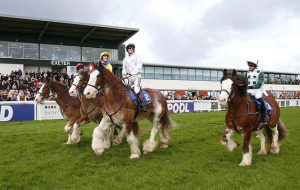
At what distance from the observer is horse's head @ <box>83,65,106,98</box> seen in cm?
879

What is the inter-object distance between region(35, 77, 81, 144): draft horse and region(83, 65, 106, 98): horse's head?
100 inches

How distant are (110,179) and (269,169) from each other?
374cm

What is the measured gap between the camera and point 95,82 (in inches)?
355

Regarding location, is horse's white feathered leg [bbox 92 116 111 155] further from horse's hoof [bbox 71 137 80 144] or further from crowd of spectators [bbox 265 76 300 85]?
crowd of spectators [bbox 265 76 300 85]

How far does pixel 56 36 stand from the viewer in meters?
47.7

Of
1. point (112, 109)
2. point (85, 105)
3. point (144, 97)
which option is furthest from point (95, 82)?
point (85, 105)

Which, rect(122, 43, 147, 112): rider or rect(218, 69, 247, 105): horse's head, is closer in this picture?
rect(218, 69, 247, 105): horse's head

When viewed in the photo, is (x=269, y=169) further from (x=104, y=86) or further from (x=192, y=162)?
(x=104, y=86)

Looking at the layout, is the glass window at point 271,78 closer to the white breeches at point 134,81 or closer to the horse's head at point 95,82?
the white breeches at point 134,81

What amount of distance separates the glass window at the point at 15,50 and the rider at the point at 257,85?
38533mm

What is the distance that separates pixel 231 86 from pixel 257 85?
5.60 ft

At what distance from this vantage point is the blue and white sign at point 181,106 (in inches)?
1176

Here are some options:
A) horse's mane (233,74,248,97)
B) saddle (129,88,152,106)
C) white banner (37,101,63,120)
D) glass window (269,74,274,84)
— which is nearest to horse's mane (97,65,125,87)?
saddle (129,88,152,106)

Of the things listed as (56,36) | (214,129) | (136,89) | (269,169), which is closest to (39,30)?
(56,36)
